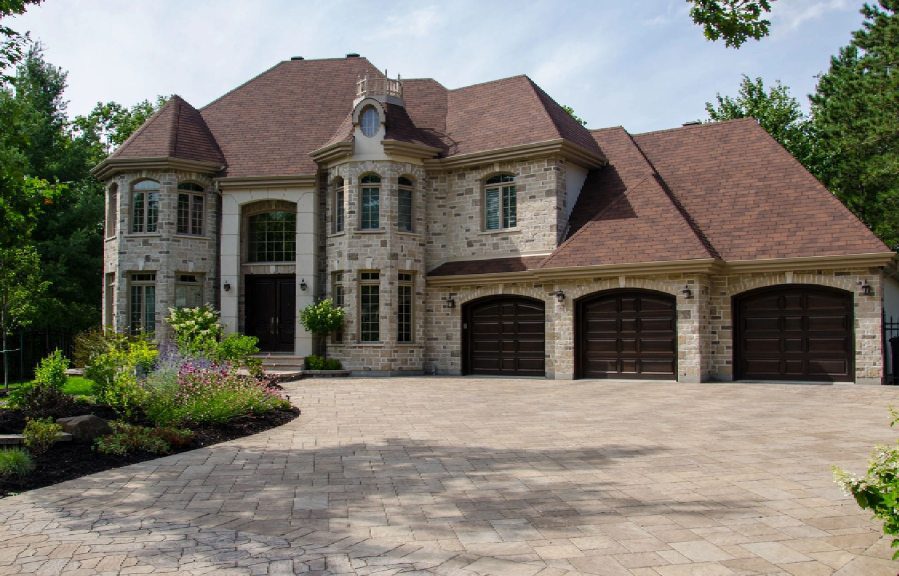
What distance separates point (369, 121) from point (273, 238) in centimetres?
481

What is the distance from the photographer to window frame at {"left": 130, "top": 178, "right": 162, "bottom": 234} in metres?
21.6

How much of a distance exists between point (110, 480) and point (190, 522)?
1.91 meters

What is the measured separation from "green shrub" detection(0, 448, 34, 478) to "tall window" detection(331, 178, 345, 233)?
14.9 m

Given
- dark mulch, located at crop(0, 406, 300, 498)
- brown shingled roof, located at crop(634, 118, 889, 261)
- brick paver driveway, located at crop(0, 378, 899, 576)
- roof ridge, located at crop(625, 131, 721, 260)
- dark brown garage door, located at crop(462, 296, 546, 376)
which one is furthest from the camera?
dark brown garage door, located at crop(462, 296, 546, 376)

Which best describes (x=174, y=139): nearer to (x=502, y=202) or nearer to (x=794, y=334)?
(x=502, y=202)

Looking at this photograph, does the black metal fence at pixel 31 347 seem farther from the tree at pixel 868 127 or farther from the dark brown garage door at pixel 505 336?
the tree at pixel 868 127

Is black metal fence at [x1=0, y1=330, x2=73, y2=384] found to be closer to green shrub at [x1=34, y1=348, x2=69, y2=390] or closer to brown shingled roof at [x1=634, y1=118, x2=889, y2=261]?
green shrub at [x1=34, y1=348, x2=69, y2=390]

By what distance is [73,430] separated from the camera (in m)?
7.77

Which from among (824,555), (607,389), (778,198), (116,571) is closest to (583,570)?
(824,555)

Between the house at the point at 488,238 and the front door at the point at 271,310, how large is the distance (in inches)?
1.9

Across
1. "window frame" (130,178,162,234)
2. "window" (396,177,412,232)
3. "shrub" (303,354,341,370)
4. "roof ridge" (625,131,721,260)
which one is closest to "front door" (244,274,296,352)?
"shrub" (303,354,341,370)

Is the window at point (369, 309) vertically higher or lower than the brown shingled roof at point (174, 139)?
lower

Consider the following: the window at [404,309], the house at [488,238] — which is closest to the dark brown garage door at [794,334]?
the house at [488,238]

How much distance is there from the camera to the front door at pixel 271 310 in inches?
859
